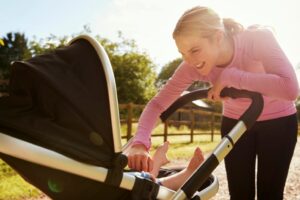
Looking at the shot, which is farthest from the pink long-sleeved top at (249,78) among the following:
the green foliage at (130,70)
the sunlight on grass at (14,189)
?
the green foliage at (130,70)

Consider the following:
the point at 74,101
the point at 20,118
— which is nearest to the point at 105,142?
the point at 74,101

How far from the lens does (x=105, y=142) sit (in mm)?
1690

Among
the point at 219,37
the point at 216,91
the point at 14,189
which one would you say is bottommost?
the point at 14,189

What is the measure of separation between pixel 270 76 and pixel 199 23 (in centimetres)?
44

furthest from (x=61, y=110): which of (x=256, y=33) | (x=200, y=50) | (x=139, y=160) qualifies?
(x=256, y=33)

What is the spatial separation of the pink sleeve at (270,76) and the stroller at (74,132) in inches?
9.5

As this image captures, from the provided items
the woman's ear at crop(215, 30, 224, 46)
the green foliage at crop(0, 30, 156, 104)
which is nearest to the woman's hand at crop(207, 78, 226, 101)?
the woman's ear at crop(215, 30, 224, 46)

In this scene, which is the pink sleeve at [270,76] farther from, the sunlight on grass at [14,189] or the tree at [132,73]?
the tree at [132,73]

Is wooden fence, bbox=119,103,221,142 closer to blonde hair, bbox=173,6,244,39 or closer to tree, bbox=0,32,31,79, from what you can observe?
blonde hair, bbox=173,6,244,39

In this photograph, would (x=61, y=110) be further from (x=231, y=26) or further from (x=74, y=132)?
(x=231, y=26)

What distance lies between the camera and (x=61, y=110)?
167 centimetres

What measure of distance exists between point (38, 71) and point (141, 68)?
2063cm

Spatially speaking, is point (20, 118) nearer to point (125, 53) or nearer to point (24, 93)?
point (24, 93)

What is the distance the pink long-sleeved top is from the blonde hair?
0.20 meters
